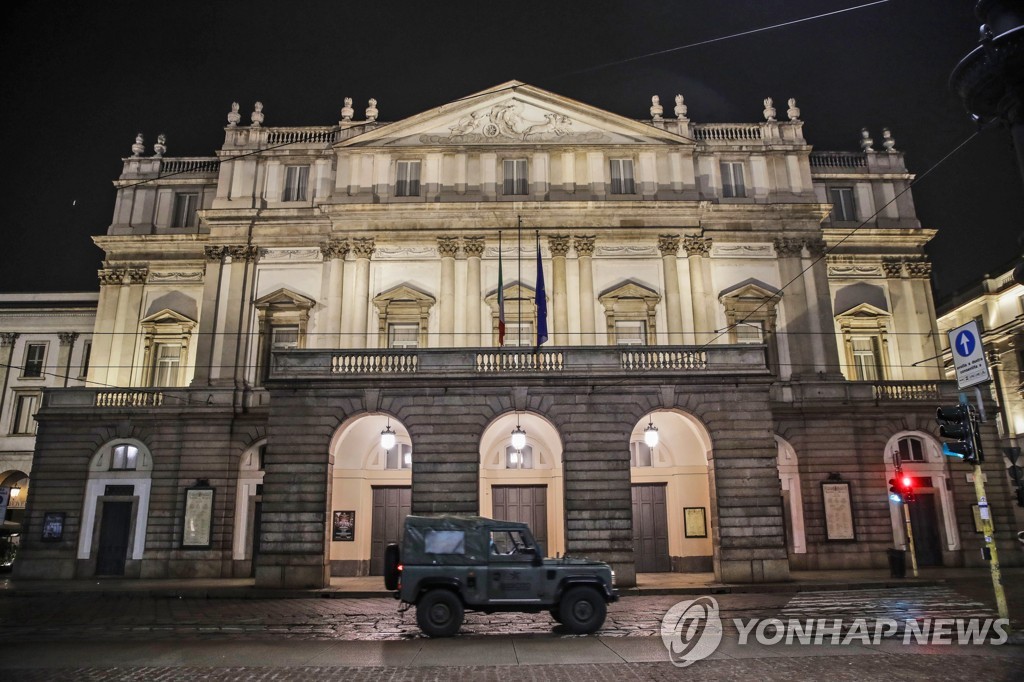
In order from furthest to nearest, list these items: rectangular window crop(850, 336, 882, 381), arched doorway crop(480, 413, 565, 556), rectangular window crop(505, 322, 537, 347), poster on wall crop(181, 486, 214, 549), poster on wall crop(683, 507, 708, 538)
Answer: rectangular window crop(850, 336, 882, 381), rectangular window crop(505, 322, 537, 347), poster on wall crop(181, 486, 214, 549), poster on wall crop(683, 507, 708, 538), arched doorway crop(480, 413, 565, 556)

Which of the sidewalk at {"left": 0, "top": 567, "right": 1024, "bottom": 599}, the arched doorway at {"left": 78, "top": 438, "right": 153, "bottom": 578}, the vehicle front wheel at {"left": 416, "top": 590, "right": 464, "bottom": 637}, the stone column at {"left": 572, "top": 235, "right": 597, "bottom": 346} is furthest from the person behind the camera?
the stone column at {"left": 572, "top": 235, "right": 597, "bottom": 346}

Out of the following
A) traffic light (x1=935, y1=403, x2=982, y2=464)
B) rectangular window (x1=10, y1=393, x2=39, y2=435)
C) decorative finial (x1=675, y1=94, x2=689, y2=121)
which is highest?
decorative finial (x1=675, y1=94, x2=689, y2=121)

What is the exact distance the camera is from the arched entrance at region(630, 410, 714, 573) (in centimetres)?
2598

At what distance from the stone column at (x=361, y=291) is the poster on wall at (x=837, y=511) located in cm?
1947

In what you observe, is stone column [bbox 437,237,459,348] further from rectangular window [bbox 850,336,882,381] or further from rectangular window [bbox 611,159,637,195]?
rectangular window [bbox 850,336,882,381]

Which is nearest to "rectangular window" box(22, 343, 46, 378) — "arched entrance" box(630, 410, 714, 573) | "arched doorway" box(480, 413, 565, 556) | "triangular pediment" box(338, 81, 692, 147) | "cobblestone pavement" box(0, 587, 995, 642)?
"triangular pediment" box(338, 81, 692, 147)

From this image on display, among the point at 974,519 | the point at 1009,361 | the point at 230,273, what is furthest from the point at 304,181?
the point at 1009,361

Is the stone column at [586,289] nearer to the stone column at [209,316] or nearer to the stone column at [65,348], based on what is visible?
the stone column at [209,316]

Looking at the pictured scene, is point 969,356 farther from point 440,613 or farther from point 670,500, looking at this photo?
Result: point 670,500

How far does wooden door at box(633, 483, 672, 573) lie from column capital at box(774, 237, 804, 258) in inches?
466

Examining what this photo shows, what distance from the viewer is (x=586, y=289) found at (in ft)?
97.3

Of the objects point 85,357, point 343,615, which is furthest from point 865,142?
point 85,357

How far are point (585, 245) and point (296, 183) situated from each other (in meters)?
13.4

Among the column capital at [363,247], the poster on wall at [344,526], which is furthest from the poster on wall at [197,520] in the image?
the column capital at [363,247]
